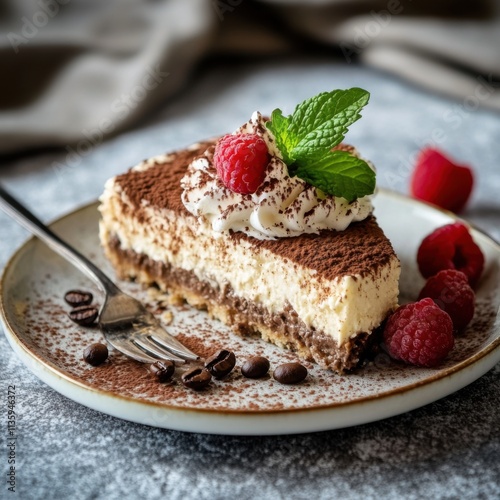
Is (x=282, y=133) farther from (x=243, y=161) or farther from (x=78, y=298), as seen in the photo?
(x=78, y=298)

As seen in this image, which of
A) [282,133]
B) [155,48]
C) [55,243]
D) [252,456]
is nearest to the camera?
[252,456]

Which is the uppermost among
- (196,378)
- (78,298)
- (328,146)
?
(328,146)

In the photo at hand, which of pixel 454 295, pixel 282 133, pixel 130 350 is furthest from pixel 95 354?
pixel 454 295

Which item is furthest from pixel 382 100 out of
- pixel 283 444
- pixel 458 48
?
pixel 283 444

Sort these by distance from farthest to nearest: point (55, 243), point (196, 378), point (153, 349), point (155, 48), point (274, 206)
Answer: point (155, 48) < point (55, 243) < point (274, 206) < point (153, 349) < point (196, 378)

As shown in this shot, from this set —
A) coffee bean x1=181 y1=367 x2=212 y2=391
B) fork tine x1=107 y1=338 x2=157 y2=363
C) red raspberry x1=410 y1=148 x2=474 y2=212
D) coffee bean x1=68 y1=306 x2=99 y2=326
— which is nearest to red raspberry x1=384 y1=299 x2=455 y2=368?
coffee bean x1=181 y1=367 x2=212 y2=391

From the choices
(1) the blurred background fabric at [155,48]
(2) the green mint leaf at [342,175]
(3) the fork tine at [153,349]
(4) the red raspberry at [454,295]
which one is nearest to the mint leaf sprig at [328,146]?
(2) the green mint leaf at [342,175]
